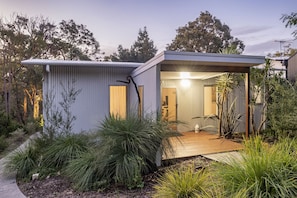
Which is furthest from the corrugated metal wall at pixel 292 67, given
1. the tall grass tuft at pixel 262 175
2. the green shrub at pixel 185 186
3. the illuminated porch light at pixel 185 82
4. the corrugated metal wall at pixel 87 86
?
the green shrub at pixel 185 186

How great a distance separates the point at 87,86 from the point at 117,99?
4.33 ft

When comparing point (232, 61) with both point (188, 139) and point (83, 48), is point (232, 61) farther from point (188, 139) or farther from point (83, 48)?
point (83, 48)

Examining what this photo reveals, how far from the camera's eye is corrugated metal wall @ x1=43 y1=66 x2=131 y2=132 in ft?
27.8

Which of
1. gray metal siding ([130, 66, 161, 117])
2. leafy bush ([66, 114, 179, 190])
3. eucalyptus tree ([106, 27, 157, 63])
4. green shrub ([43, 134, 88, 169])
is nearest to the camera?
leafy bush ([66, 114, 179, 190])

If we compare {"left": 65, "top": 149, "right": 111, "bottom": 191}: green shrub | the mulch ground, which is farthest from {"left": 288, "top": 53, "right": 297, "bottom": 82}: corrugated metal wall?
{"left": 65, "top": 149, "right": 111, "bottom": 191}: green shrub

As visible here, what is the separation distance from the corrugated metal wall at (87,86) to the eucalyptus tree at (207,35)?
586 inches

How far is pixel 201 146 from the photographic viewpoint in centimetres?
731

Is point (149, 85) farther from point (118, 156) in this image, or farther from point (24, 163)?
point (24, 163)

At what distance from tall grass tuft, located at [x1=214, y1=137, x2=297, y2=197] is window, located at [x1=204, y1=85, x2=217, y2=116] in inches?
283

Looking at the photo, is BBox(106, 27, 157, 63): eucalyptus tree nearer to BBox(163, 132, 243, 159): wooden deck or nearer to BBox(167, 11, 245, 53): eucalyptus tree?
BBox(167, 11, 245, 53): eucalyptus tree

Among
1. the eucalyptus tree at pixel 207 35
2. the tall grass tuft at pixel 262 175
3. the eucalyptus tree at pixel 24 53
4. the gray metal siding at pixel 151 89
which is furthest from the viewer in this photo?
the eucalyptus tree at pixel 207 35

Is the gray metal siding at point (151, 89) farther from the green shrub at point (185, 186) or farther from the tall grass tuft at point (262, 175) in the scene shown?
the tall grass tuft at point (262, 175)

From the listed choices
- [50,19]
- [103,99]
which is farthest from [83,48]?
[103,99]

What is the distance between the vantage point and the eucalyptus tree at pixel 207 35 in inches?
874
